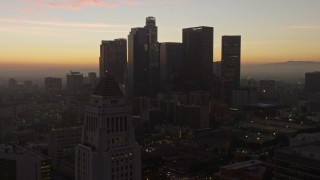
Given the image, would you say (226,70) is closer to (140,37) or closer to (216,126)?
(140,37)

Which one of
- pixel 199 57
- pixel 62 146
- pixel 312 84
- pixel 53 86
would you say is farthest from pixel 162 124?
pixel 53 86

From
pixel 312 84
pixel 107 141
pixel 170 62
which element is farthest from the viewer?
pixel 312 84

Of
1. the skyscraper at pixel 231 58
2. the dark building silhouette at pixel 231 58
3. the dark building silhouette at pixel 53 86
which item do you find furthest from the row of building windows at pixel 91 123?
the dark building silhouette at pixel 53 86

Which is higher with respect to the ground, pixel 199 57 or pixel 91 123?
pixel 199 57

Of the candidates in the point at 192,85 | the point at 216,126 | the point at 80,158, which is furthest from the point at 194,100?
the point at 80,158

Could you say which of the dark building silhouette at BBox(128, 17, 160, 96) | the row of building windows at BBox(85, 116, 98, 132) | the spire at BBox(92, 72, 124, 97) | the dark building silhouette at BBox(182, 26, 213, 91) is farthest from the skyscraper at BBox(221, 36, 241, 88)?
the row of building windows at BBox(85, 116, 98, 132)

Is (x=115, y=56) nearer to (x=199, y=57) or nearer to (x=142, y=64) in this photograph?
(x=142, y=64)

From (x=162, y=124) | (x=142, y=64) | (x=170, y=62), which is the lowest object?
(x=162, y=124)
